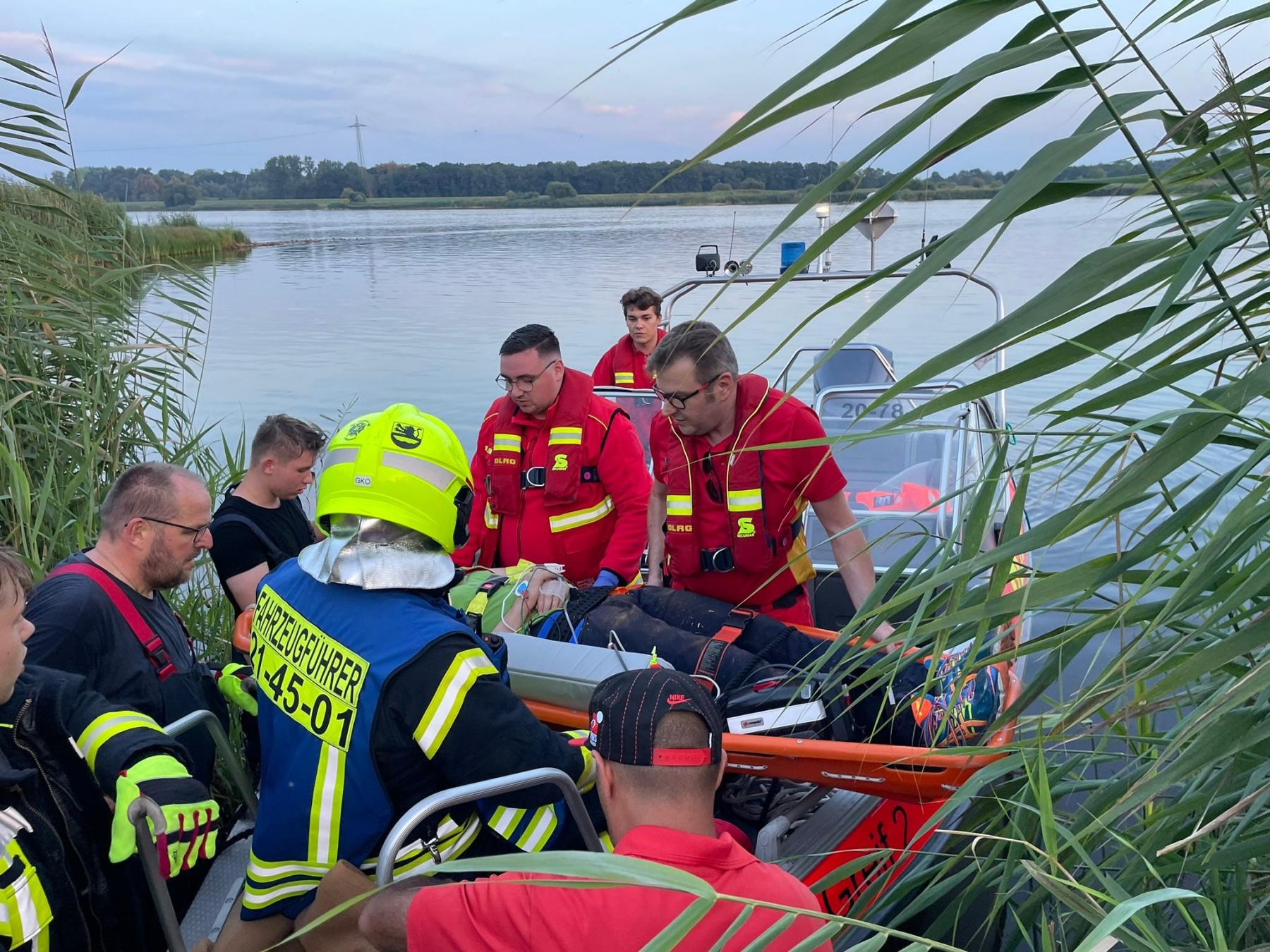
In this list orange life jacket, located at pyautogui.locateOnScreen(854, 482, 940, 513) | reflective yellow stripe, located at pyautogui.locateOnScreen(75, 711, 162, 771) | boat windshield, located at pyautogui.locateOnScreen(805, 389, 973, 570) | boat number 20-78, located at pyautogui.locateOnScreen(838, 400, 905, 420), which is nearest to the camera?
reflective yellow stripe, located at pyautogui.locateOnScreen(75, 711, 162, 771)

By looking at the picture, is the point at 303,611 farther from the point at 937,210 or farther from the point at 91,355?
the point at 937,210

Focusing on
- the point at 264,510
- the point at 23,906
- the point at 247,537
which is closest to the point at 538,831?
the point at 23,906

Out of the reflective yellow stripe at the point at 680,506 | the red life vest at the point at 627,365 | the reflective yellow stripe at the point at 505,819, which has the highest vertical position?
the red life vest at the point at 627,365

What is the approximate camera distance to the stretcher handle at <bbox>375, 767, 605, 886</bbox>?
1.57 metres

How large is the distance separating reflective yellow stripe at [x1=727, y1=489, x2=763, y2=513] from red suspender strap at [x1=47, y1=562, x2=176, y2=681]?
160cm

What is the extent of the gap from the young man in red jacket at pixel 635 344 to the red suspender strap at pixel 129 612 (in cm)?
316

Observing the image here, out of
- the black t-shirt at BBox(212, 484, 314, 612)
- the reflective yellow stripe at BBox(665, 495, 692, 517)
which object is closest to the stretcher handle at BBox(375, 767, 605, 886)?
the reflective yellow stripe at BBox(665, 495, 692, 517)

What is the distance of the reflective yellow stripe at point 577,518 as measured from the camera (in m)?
3.79

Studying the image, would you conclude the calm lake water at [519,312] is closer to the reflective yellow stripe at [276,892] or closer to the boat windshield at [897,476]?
the boat windshield at [897,476]

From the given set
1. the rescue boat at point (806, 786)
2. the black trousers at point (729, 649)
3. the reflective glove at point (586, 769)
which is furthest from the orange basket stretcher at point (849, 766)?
the reflective glove at point (586, 769)

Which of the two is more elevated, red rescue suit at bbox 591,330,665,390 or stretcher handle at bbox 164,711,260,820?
red rescue suit at bbox 591,330,665,390

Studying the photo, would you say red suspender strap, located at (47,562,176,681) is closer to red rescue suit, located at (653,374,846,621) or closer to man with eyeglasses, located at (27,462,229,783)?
man with eyeglasses, located at (27,462,229,783)

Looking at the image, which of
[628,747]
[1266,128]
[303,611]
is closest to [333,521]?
[303,611]

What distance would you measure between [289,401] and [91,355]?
27.2ft
